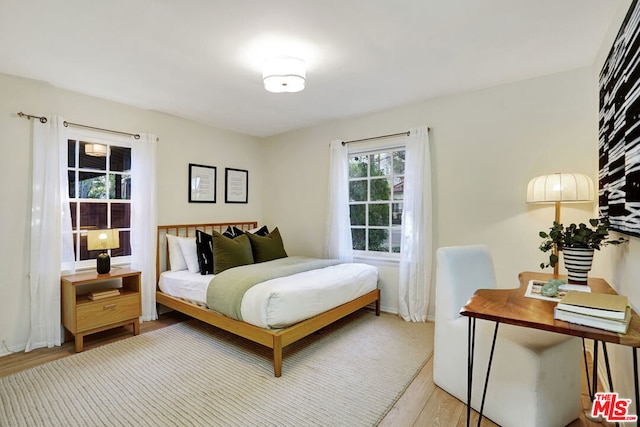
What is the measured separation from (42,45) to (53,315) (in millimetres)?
2365

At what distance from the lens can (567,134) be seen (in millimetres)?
2691

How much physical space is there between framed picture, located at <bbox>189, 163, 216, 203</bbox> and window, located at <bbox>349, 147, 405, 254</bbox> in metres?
1.99

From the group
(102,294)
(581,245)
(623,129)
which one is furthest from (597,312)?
(102,294)

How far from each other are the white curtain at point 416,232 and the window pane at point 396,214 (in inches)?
9.5

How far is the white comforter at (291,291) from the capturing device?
94.1 inches

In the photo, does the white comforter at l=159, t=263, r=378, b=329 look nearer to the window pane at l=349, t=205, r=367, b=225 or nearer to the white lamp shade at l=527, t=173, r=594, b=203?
the window pane at l=349, t=205, r=367, b=225

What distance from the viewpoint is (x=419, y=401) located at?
2.02 m

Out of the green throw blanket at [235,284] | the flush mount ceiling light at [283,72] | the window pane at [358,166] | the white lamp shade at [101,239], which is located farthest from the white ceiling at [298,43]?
the green throw blanket at [235,284]

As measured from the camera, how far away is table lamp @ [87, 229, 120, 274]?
2.93 meters

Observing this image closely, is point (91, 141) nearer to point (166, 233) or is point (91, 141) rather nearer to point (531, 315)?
point (166, 233)

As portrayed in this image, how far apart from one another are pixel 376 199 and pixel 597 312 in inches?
114

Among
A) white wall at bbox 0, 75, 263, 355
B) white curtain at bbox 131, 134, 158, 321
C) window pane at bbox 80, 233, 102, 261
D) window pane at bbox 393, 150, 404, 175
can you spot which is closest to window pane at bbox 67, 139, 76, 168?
white wall at bbox 0, 75, 263, 355

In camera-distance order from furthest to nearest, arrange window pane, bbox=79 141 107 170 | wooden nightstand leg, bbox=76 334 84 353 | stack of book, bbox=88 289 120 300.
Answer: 1. window pane, bbox=79 141 107 170
2. stack of book, bbox=88 289 120 300
3. wooden nightstand leg, bbox=76 334 84 353

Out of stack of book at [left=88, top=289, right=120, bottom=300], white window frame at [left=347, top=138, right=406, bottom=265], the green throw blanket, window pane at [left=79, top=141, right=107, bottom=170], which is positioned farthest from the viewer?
white window frame at [left=347, top=138, right=406, bottom=265]
